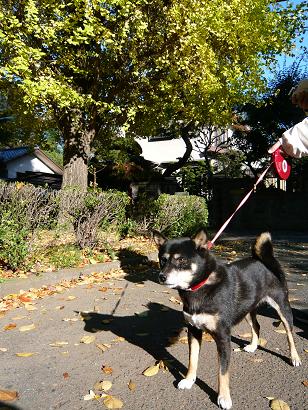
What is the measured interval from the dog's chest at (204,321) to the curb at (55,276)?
366 cm

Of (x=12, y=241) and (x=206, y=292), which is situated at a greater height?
(x=206, y=292)

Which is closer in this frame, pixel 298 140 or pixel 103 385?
pixel 298 140

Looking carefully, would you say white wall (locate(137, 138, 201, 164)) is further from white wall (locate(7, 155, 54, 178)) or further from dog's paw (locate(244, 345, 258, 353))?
dog's paw (locate(244, 345, 258, 353))

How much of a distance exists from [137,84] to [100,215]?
4.40 metres

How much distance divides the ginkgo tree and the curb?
3.41 m

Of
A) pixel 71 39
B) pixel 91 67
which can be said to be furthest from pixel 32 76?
pixel 91 67

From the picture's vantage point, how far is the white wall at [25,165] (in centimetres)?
3949

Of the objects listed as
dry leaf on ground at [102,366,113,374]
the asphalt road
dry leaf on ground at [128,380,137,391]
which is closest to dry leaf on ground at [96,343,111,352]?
the asphalt road

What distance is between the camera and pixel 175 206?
958 cm

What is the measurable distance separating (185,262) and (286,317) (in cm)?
125

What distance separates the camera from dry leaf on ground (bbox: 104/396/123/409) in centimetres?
288

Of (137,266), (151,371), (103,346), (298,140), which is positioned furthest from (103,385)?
(137,266)

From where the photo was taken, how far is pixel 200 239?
10.2 ft

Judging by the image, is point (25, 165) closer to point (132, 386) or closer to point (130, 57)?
point (130, 57)
